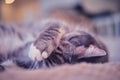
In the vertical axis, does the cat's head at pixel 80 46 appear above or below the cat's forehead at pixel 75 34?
below

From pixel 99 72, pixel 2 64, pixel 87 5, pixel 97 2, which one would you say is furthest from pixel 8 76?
pixel 97 2

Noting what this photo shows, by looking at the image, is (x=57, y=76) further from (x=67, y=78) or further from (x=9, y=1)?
(x=9, y=1)

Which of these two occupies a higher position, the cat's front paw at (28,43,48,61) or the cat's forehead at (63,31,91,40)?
the cat's forehead at (63,31,91,40)

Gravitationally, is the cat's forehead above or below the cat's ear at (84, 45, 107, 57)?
above
